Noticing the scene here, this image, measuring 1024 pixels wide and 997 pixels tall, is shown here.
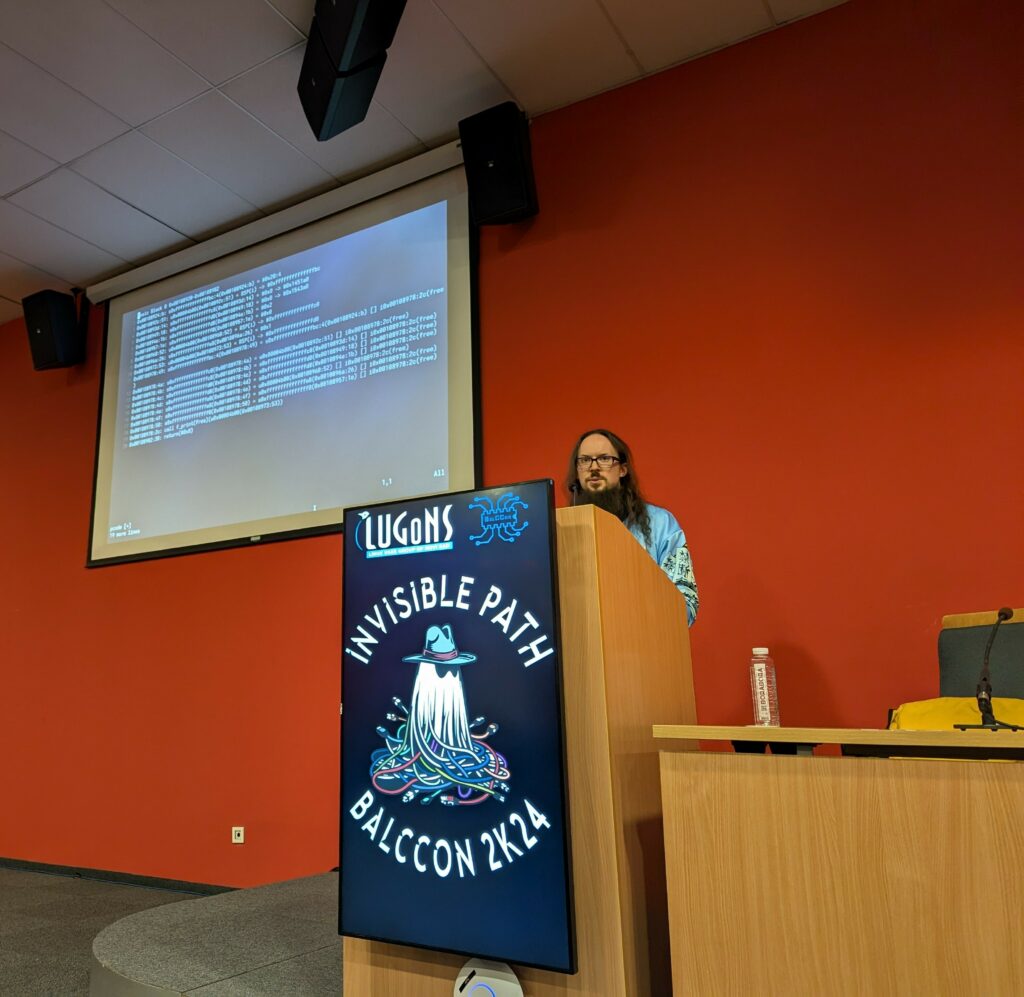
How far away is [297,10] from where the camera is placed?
9.15ft

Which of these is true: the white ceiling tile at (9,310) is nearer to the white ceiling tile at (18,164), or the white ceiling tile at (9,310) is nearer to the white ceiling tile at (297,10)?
the white ceiling tile at (18,164)

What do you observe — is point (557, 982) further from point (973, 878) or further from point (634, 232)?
point (634, 232)

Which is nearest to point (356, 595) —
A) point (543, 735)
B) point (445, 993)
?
point (543, 735)

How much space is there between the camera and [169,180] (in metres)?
3.67

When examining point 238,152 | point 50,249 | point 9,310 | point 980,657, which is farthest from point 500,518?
point 9,310

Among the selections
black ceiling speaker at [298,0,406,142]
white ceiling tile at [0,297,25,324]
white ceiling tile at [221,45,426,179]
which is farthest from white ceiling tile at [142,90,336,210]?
white ceiling tile at [0,297,25,324]

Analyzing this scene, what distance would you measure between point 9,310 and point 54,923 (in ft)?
11.2

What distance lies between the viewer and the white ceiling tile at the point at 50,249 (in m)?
3.92

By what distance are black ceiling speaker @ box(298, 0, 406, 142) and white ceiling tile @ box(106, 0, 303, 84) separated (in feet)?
0.50

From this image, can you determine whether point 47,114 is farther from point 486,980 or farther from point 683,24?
point 486,980

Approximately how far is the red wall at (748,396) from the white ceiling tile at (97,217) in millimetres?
1635

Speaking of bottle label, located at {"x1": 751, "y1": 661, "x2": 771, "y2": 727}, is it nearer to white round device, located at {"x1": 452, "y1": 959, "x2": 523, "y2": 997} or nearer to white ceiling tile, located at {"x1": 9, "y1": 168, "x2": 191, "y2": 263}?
white round device, located at {"x1": 452, "y1": 959, "x2": 523, "y2": 997}

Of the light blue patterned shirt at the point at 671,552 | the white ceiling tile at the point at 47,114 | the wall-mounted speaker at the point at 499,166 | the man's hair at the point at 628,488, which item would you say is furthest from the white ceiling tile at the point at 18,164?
the light blue patterned shirt at the point at 671,552

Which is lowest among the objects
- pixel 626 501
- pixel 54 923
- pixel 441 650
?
pixel 54 923
